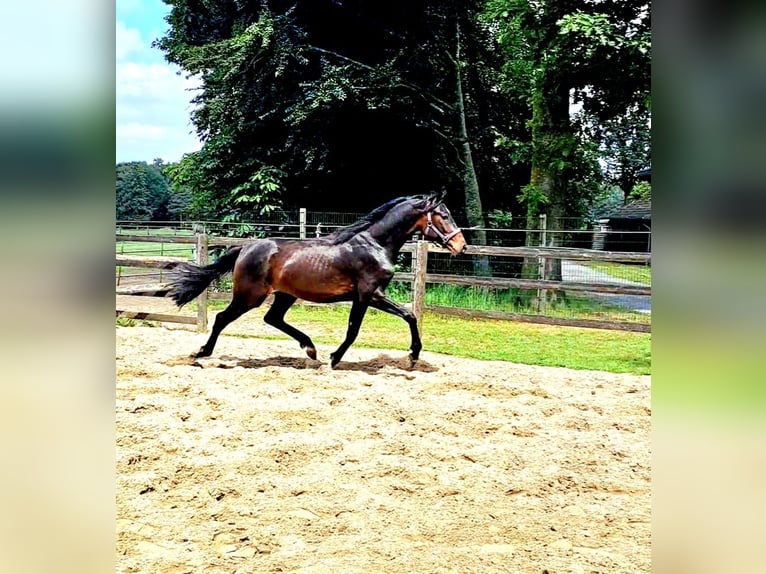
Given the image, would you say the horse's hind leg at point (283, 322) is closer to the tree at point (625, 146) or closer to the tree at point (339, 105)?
the tree at point (339, 105)

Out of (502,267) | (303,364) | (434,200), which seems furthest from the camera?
(502,267)

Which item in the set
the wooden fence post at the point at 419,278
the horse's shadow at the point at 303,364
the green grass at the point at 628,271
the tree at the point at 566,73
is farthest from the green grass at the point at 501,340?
the tree at the point at 566,73

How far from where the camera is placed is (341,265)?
5570mm

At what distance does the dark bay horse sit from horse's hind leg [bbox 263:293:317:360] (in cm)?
5

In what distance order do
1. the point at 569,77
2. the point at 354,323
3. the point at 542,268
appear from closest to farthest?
the point at 354,323 < the point at 542,268 < the point at 569,77

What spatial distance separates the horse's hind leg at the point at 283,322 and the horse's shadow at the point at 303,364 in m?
0.13

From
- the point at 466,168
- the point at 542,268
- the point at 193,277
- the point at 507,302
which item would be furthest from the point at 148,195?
the point at 193,277

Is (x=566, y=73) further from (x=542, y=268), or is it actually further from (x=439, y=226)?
(x=439, y=226)

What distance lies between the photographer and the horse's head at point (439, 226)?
5.63m

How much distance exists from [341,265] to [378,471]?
8.64ft

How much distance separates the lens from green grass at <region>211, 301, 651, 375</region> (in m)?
6.61
